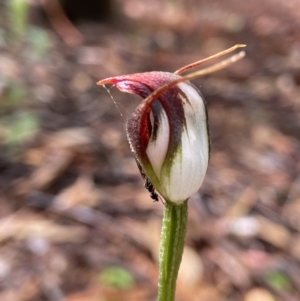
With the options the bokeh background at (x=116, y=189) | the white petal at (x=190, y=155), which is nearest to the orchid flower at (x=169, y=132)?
the white petal at (x=190, y=155)

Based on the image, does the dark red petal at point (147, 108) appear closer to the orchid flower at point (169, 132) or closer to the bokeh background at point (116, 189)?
the orchid flower at point (169, 132)

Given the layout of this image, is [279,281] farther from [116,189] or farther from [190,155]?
[190,155]

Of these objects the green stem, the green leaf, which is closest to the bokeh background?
the green leaf

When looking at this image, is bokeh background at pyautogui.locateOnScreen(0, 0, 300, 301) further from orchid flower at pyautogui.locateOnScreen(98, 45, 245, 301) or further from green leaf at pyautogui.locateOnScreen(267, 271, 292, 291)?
orchid flower at pyautogui.locateOnScreen(98, 45, 245, 301)

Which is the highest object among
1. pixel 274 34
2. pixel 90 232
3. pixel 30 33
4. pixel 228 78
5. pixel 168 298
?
pixel 168 298

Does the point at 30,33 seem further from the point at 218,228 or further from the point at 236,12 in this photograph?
the point at 236,12

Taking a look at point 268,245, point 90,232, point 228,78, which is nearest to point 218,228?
point 268,245
